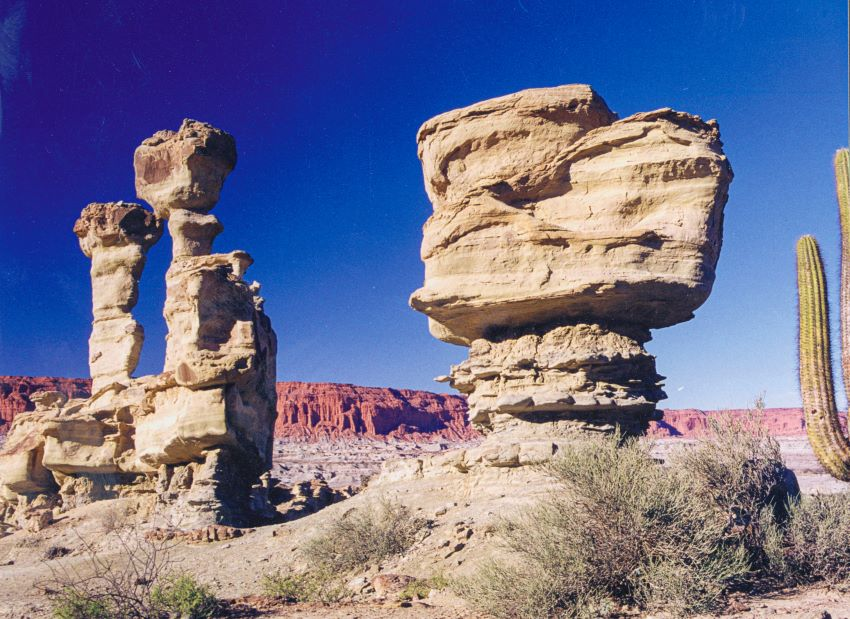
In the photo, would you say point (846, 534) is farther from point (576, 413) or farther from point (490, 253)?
point (490, 253)

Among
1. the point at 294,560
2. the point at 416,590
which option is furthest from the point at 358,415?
the point at 416,590

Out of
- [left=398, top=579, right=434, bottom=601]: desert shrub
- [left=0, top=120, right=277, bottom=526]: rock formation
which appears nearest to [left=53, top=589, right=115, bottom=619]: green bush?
[left=398, top=579, right=434, bottom=601]: desert shrub

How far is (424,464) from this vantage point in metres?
13.1

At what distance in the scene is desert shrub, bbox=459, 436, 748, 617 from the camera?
19.9ft

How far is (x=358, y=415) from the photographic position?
95.2 metres

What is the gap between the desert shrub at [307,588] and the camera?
26.4ft

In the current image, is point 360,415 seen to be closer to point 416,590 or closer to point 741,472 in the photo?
point 416,590

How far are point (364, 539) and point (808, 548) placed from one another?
17.5ft

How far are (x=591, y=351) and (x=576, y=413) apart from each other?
94 cm

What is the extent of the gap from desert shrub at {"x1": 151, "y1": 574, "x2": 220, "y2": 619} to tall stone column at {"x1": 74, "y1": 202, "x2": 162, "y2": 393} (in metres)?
14.2

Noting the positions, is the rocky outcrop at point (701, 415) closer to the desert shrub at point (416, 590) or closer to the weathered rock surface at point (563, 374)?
the weathered rock surface at point (563, 374)

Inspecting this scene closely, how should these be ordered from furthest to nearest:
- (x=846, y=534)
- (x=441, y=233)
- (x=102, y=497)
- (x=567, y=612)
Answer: (x=102, y=497) → (x=441, y=233) → (x=846, y=534) → (x=567, y=612)

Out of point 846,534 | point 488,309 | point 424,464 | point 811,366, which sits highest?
point 488,309

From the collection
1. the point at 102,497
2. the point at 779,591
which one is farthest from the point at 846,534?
the point at 102,497
